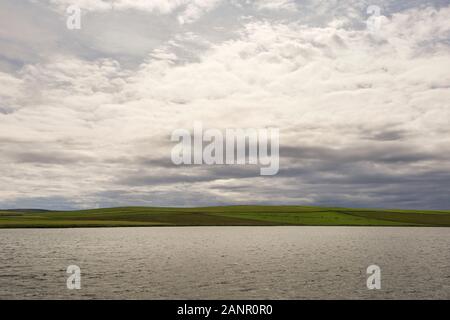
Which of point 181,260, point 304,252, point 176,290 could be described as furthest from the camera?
point 304,252

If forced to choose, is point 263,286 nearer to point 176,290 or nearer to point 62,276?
point 176,290

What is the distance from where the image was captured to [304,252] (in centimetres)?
7644
